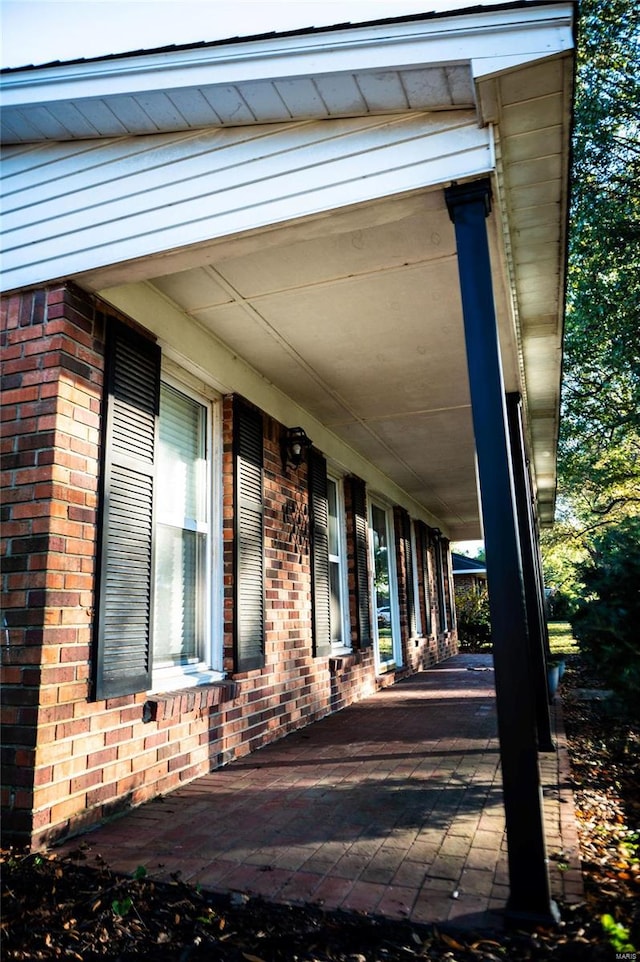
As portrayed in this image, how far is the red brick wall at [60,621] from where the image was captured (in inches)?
100

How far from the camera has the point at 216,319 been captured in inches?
155

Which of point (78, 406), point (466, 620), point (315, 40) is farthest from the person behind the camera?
point (466, 620)

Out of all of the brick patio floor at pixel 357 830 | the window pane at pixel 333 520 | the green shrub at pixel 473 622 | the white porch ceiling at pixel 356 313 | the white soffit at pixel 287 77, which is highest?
the white soffit at pixel 287 77

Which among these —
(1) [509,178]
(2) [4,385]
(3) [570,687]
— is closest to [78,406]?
(2) [4,385]

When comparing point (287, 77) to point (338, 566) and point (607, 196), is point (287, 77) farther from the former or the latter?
point (607, 196)

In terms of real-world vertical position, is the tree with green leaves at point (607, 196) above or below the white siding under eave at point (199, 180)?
above

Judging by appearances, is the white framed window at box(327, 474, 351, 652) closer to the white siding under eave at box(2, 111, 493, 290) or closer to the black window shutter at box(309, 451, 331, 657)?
the black window shutter at box(309, 451, 331, 657)

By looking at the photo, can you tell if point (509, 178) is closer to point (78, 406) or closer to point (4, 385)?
point (78, 406)

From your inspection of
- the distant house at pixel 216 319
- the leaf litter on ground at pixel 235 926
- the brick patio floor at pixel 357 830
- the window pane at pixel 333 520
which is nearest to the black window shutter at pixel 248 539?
the distant house at pixel 216 319

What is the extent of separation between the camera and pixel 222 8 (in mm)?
2789

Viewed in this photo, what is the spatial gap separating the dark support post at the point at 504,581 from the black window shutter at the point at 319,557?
11.2 ft

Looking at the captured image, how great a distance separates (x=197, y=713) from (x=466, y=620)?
1343 centimetres

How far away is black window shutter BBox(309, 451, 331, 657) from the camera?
5398 mm

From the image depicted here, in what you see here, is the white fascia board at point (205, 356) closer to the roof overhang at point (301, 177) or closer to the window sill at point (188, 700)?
the roof overhang at point (301, 177)
